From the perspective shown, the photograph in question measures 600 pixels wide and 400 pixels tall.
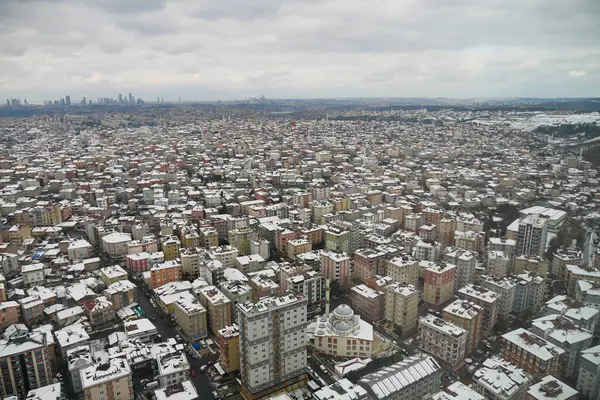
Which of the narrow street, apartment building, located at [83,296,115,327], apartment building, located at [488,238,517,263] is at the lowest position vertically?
the narrow street

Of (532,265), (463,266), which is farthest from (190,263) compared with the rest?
(532,265)

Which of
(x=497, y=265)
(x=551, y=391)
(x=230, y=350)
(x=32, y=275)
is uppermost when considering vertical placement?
(x=497, y=265)

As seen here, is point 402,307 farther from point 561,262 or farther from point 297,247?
point 561,262

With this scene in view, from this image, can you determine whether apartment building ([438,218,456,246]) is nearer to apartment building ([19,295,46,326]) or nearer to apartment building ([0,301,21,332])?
apartment building ([19,295,46,326])

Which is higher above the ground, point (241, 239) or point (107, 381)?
point (241, 239)

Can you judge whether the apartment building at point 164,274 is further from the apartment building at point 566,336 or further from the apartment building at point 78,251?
the apartment building at point 566,336

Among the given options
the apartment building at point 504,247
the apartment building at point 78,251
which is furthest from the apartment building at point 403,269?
the apartment building at point 78,251

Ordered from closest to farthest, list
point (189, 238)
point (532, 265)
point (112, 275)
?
point (532, 265)
point (112, 275)
point (189, 238)

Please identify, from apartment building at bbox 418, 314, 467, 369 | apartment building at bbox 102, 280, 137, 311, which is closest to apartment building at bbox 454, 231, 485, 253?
apartment building at bbox 418, 314, 467, 369
